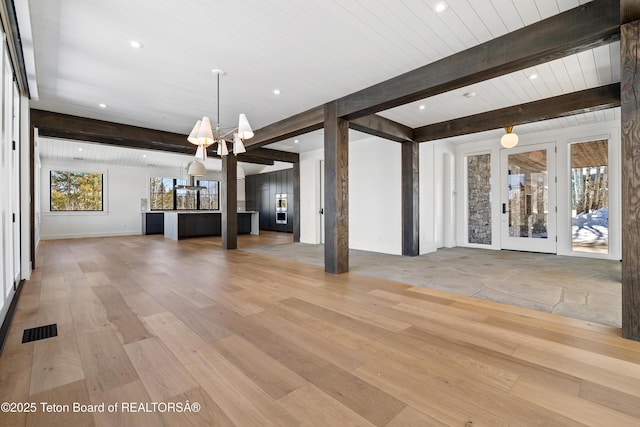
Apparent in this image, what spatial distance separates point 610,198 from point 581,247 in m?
1.08

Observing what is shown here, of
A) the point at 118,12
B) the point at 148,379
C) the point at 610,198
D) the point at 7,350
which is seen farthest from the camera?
the point at 610,198

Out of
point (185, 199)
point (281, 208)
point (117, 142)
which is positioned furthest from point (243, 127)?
point (185, 199)

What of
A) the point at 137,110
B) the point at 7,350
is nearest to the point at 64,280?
the point at 7,350

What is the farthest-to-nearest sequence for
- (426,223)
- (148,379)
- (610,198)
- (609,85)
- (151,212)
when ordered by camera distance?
(151,212)
(426,223)
(610,198)
(609,85)
(148,379)

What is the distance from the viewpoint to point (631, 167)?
7.24 ft

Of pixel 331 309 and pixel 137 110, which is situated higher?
pixel 137 110

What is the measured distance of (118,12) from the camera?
2502 mm

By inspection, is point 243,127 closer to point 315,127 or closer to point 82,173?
point 315,127

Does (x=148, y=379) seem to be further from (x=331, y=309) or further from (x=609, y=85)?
(x=609, y=85)

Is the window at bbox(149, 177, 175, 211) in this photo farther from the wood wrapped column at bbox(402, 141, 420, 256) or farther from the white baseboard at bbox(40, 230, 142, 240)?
the wood wrapped column at bbox(402, 141, 420, 256)

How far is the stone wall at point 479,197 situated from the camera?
7.27 meters

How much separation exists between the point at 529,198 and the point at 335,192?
503 centimetres

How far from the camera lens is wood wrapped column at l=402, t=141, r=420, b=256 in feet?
20.2

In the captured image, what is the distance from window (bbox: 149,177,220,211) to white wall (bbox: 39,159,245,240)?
27 cm
